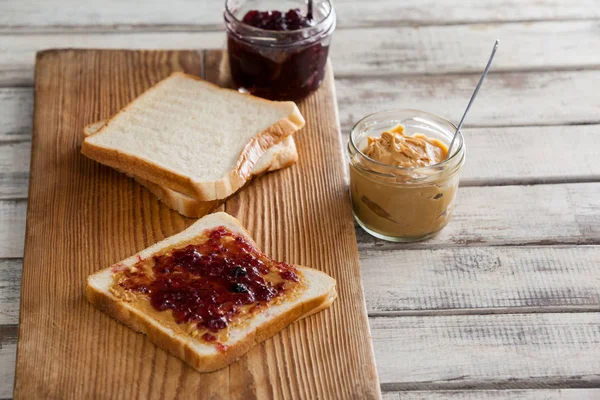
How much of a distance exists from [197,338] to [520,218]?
65.3 inches

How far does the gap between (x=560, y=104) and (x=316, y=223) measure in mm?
1721

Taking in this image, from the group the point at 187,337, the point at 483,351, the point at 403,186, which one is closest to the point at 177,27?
the point at 403,186

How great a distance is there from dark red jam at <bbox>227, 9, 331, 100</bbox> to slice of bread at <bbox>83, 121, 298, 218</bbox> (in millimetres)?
335

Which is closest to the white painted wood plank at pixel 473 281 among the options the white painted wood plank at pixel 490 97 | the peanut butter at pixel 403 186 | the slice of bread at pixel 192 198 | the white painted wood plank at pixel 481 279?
the white painted wood plank at pixel 481 279

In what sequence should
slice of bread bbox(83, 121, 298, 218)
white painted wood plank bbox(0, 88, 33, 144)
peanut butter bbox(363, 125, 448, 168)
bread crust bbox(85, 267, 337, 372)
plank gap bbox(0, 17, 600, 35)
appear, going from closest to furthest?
bread crust bbox(85, 267, 337, 372) < peanut butter bbox(363, 125, 448, 168) < slice of bread bbox(83, 121, 298, 218) < white painted wood plank bbox(0, 88, 33, 144) < plank gap bbox(0, 17, 600, 35)

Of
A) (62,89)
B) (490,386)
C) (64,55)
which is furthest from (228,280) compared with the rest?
(64,55)

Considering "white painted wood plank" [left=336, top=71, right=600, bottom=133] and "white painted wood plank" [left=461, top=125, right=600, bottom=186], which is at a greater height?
"white painted wood plank" [left=336, top=71, right=600, bottom=133]

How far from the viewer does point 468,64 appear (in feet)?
15.7

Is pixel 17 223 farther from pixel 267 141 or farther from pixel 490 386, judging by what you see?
pixel 490 386

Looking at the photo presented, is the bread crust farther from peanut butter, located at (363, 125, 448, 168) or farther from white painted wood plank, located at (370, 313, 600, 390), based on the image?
peanut butter, located at (363, 125, 448, 168)

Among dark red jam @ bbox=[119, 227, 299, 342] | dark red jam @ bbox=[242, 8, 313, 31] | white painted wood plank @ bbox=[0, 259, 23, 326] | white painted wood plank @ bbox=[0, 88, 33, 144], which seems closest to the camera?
dark red jam @ bbox=[119, 227, 299, 342]

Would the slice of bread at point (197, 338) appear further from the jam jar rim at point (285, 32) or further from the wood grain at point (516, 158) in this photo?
the jam jar rim at point (285, 32)

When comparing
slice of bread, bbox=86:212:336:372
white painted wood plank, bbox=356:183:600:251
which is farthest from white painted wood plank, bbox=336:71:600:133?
slice of bread, bbox=86:212:336:372

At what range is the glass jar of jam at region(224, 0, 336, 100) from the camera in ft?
13.0
